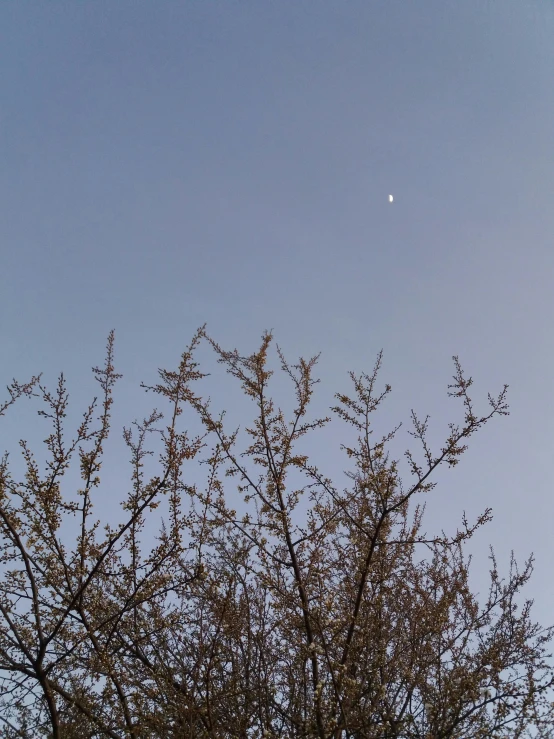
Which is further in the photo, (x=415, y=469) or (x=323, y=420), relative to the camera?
(x=323, y=420)

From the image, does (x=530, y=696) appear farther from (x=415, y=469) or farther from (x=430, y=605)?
(x=415, y=469)

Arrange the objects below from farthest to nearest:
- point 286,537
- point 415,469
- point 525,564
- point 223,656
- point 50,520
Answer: point 525,564 → point 223,656 → point 286,537 → point 415,469 → point 50,520

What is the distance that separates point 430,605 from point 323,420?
220cm

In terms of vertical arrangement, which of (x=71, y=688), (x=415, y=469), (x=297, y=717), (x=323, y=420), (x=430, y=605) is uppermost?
(x=323, y=420)

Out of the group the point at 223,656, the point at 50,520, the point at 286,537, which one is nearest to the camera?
the point at 50,520

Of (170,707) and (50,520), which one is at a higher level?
(50,520)

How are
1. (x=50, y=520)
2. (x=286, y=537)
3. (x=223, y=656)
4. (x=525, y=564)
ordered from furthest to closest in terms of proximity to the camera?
1. (x=525, y=564)
2. (x=223, y=656)
3. (x=286, y=537)
4. (x=50, y=520)

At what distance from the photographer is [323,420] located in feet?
18.2

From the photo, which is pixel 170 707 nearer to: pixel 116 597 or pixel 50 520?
A: pixel 116 597

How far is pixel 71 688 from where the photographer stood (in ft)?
17.4

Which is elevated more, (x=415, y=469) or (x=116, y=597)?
(x=415, y=469)

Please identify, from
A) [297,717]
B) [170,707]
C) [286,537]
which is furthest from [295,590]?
[170,707]

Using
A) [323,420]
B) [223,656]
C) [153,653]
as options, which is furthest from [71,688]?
[323,420]

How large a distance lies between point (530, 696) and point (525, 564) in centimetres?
340
